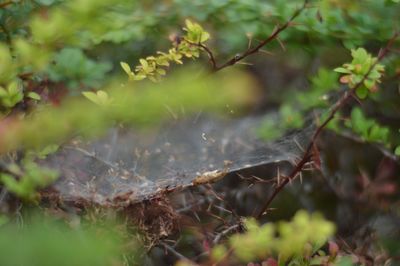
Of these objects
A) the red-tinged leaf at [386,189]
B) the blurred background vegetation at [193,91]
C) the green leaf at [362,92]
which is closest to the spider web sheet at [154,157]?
the blurred background vegetation at [193,91]

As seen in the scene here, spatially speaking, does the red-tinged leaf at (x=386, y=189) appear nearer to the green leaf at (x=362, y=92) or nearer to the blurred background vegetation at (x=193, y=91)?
the blurred background vegetation at (x=193, y=91)

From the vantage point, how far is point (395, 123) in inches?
104

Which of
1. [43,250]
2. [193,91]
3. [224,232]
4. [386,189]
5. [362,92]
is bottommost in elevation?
[386,189]

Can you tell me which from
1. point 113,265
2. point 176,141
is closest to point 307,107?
point 176,141

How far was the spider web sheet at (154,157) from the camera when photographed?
171 cm

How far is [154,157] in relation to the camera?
1931 millimetres

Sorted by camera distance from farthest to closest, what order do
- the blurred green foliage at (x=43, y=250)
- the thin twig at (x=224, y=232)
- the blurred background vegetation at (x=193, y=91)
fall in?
the thin twig at (x=224, y=232) < the blurred background vegetation at (x=193, y=91) < the blurred green foliage at (x=43, y=250)

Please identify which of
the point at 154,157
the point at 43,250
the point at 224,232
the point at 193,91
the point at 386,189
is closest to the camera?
the point at 43,250

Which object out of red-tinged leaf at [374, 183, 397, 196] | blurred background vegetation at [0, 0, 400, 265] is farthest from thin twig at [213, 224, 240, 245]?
red-tinged leaf at [374, 183, 397, 196]

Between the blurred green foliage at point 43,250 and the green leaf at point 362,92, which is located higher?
the blurred green foliage at point 43,250

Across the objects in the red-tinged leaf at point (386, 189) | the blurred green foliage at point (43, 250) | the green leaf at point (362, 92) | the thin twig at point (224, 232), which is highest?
the blurred green foliage at point (43, 250)

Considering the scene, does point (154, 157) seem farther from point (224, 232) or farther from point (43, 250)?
point (43, 250)

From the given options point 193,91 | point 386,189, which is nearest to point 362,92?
point 193,91

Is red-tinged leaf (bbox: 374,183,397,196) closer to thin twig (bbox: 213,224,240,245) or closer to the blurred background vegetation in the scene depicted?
the blurred background vegetation
